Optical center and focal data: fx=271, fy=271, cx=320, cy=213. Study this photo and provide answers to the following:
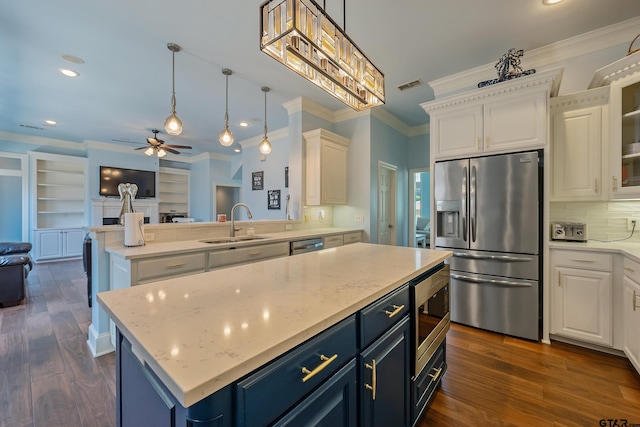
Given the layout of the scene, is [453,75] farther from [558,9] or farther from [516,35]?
[558,9]

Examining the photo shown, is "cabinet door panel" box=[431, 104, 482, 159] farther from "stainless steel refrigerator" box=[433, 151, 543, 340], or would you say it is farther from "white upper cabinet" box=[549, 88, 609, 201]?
"white upper cabinet" box=[549, 88, 609, 201]

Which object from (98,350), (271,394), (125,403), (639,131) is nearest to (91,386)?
(98,350)

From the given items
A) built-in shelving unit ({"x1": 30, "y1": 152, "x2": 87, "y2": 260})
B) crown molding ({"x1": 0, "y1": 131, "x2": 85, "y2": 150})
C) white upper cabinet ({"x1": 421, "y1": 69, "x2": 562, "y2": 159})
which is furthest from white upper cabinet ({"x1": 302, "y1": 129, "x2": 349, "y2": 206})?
crown molding ({"x1": 0, "y1": 131, "x2": 85, "y2": 150})

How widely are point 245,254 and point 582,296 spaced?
10.2ft

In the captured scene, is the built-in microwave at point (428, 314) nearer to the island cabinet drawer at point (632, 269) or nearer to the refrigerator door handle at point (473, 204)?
the refrigerator door handle at point (473, 204)

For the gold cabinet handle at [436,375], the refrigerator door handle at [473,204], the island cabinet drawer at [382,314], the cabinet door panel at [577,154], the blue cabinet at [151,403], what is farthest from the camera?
the refrigerator door handle at [473,204]

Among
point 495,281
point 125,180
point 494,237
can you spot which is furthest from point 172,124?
point 125,180

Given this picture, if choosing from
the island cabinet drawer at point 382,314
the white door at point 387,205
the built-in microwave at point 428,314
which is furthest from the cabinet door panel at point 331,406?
the white door at point 387,205

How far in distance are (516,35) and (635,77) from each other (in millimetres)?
1054

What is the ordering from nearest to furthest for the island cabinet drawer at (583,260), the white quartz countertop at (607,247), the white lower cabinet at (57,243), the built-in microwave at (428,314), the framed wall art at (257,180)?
the built-in microwave at (428,314) < the white quartz countertop at (607,247) < the island cabinet drawer at (583,260) < the white lower cabinet at (57,243) < the framed wall art at (257,180)

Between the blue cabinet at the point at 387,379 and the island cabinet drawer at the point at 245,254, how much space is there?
1866 mm

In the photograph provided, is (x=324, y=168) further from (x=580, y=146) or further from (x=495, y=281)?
(x=580, y=146)

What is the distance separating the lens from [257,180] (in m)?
6.49

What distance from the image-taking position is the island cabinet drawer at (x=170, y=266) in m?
2.12
